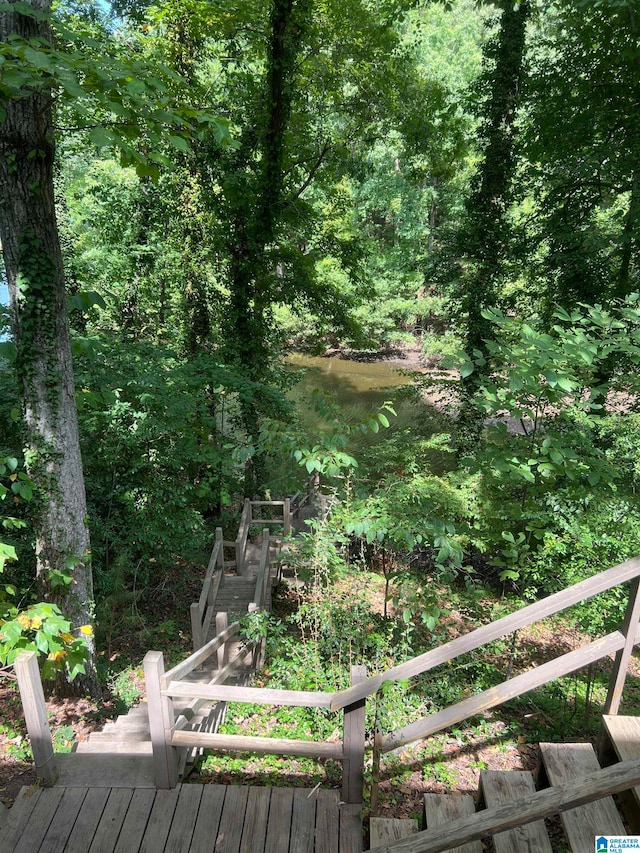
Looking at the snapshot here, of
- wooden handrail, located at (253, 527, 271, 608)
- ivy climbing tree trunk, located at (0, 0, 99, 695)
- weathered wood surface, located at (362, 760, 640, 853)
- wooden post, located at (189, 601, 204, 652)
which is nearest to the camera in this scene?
weathered wood surface, located at (362, 760, 640, 853)

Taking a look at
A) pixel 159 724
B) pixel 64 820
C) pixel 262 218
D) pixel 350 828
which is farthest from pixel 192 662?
pixel 262 218

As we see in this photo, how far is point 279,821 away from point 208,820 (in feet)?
1.25

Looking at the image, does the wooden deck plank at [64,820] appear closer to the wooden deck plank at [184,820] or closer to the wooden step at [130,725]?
the wooden deck plank at [184,820]

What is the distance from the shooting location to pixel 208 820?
2.73 m

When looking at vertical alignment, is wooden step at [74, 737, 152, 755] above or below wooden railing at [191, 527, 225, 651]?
above

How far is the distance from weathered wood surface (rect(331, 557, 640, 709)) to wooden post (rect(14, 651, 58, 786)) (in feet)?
5.40

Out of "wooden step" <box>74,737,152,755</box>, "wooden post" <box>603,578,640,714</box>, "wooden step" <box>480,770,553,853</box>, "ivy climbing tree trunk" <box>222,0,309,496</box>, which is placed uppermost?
"ivy climbing tree trunk" <box>222,0,309,496</box>

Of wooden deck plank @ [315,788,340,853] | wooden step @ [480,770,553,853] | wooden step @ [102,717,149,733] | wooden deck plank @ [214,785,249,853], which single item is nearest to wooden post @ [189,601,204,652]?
wooden step @ [102,717,149,733]

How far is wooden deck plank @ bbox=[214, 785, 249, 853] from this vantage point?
103 inches

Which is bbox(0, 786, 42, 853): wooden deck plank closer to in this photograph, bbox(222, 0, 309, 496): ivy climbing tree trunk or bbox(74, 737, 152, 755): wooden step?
bbox(74, 737, 152, 755): wooden step

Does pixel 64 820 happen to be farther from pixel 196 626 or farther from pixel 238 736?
pixel 196 626

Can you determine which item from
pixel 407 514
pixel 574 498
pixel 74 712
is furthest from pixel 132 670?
pixel 574 498

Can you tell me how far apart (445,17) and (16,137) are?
26.5 metres

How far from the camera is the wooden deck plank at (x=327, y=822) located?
103 inches
